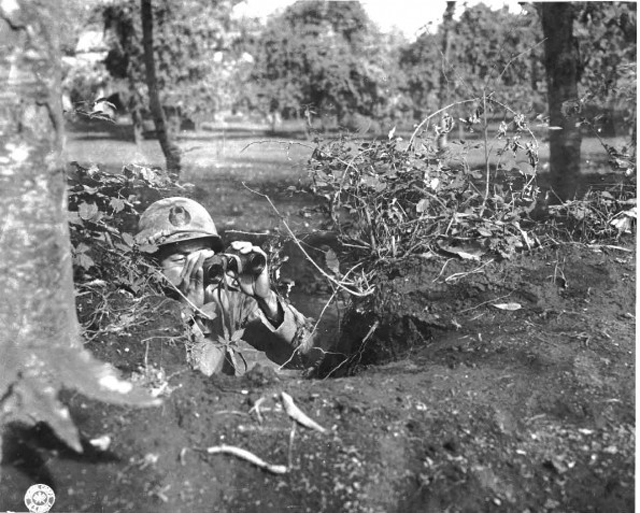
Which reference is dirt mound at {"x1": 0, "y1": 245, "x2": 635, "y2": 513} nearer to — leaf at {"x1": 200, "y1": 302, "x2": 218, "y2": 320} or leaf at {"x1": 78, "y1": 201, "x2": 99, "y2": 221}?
leaf at {"x1": 200, "y1": 302, "x2": 218, "y2": 320}

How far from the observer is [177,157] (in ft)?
21.4

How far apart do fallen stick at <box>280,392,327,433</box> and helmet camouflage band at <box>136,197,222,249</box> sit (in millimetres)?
1212

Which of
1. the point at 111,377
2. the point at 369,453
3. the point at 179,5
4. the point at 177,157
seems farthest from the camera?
the point at 177,157

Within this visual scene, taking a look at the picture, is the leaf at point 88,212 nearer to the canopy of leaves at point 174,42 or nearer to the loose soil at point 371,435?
the loose soil at point 371,435

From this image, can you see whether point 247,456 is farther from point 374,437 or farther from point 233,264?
point 233,264

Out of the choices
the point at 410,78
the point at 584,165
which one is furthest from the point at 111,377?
the point at 410,78

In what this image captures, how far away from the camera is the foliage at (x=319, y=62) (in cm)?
668

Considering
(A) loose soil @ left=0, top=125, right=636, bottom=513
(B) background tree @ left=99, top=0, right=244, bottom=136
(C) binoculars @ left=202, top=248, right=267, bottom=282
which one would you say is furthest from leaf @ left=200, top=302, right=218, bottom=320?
(B) background tree @ left=99, top=0, right=244, bottom=136

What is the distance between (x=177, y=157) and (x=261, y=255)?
3.64 meters

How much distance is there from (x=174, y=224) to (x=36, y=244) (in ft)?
3.63

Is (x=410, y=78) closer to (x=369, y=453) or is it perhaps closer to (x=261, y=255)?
(x=261, y=255)

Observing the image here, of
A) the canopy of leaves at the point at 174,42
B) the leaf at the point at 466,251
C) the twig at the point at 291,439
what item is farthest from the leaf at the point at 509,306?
the canopy of leaves at the point at 174,42

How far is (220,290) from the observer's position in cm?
326

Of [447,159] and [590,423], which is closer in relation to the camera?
[590,423]
